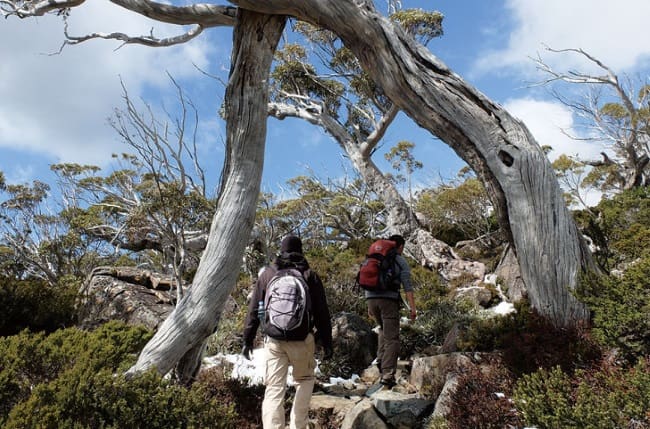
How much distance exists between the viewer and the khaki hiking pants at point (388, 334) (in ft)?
17.6

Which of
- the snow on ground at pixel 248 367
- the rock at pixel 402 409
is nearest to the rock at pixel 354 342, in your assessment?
the snow on ground at pixel 248 367

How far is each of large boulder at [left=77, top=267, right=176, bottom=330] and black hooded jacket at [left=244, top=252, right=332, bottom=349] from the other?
439 centimetres

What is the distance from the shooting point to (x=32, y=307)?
274 inches

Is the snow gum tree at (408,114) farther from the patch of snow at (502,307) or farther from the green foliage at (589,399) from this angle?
the patch of snow at (502,307)

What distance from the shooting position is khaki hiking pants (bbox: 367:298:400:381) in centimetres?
538

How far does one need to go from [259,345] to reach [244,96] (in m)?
4.19

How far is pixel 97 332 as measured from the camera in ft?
14.5

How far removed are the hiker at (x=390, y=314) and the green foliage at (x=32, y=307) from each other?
16.1 feet

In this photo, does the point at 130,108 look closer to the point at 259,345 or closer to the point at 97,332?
the point at 97,332

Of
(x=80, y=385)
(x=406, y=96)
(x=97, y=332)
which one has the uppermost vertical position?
(x=406, y=96)

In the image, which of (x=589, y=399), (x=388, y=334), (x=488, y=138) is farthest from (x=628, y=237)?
(x=589, y=399)

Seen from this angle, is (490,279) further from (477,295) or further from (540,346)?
(540,346)

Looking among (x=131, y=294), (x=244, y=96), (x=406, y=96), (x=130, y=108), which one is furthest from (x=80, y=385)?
(x=131, y=294)

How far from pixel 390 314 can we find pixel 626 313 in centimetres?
273
